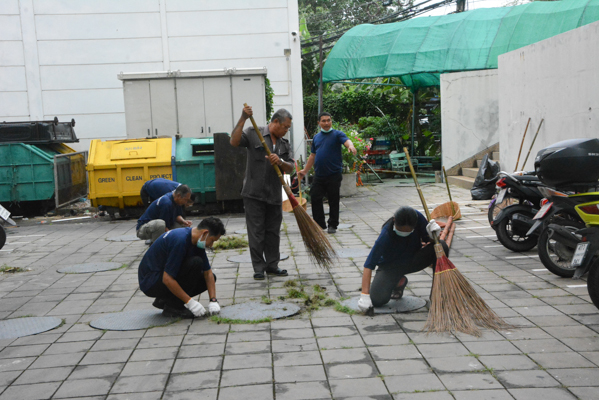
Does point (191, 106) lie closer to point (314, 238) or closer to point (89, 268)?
point (89, 268)

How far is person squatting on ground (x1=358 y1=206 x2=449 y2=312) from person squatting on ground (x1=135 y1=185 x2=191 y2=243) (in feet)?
8.90

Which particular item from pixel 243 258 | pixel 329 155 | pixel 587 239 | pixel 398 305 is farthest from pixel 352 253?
pixel 587 239

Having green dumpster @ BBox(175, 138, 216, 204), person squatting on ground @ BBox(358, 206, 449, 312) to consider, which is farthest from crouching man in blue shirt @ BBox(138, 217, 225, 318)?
green dumpster @ BBox(175, 138, 216, 204)

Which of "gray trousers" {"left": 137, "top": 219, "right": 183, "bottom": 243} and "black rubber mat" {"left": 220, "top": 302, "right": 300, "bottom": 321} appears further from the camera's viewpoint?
"gray trousers" {"left": 137, "top": 219, "right": 183, "bottom": 243}

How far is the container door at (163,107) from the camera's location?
42.9ft

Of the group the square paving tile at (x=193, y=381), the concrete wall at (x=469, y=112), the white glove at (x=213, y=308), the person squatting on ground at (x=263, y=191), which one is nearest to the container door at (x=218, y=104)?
the concrete wall at (x=469, y=112)

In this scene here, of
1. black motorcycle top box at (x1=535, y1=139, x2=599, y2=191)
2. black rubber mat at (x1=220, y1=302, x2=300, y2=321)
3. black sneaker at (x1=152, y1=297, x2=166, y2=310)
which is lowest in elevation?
black rubber mat at (x1=220, y1=302, x2=300, y2=321)

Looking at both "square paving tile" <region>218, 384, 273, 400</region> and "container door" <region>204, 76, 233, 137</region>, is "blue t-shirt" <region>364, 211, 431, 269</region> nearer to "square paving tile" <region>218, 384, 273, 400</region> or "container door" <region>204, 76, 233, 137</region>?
"square paving tile" <region>218, 384, 273, 400</region>

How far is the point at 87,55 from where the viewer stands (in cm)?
1666

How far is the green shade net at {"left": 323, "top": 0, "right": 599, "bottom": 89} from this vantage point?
15.2 meters

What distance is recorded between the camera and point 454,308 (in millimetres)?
4414

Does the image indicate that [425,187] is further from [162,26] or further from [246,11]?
[162,26]

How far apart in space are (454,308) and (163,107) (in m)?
10.0

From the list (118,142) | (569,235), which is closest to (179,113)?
(118,142)
